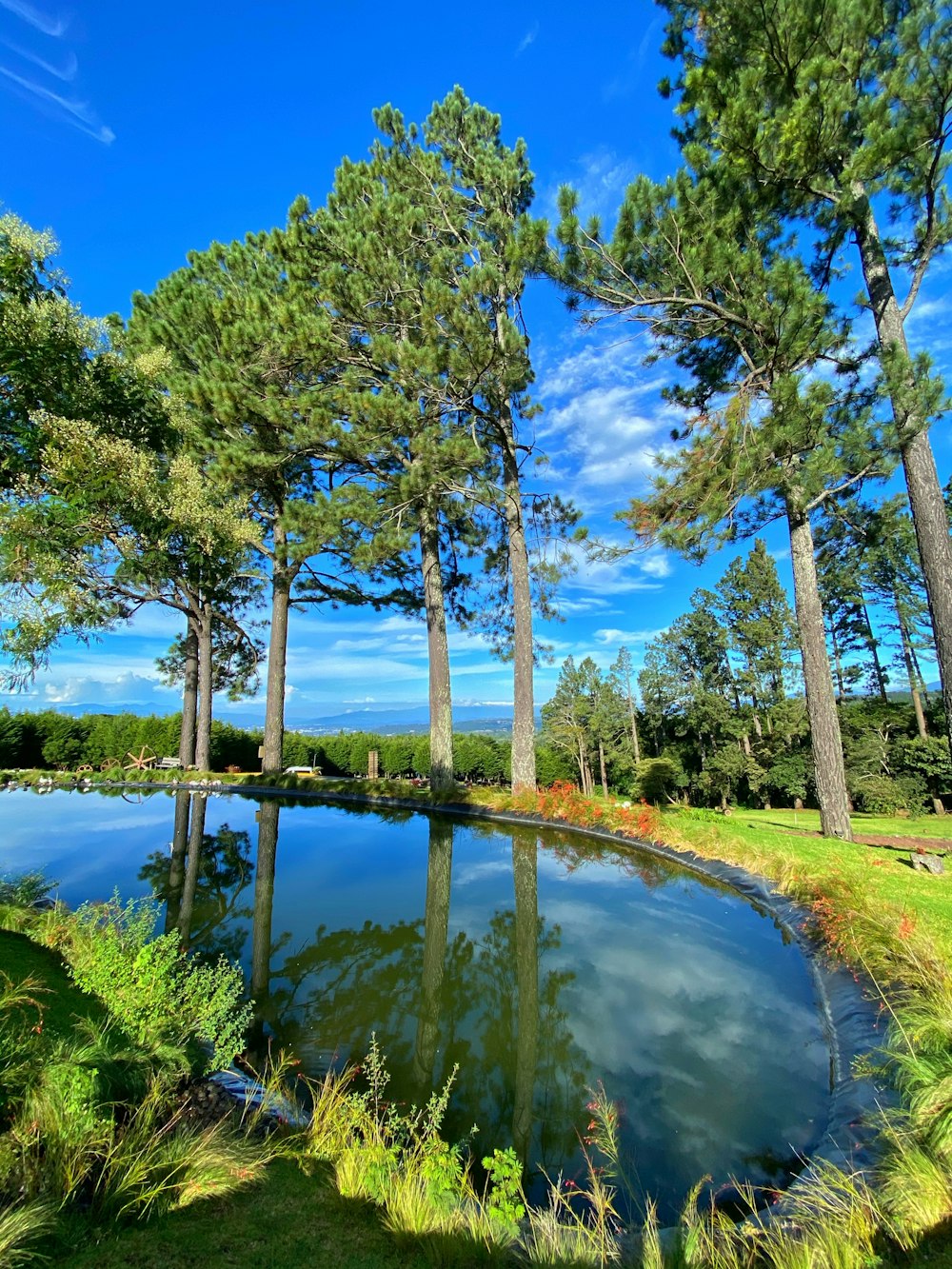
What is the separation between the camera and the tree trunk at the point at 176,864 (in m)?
6.26

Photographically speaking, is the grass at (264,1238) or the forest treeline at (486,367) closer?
the grass at (264,1238)

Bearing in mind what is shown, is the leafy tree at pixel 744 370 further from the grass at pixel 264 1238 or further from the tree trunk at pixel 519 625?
the grass at pixel 264 1238

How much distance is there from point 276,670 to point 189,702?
133 inches

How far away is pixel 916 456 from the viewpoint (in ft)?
23.0

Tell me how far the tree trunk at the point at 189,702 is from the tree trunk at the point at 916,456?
1876 cm

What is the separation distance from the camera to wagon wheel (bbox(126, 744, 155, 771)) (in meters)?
18.7

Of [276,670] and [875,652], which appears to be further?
[875,652]

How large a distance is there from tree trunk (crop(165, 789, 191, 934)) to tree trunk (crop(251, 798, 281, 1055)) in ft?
2.88

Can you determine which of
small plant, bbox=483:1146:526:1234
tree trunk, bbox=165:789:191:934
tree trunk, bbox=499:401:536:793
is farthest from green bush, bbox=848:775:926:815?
small plant, bbox=483:1146:526:1234

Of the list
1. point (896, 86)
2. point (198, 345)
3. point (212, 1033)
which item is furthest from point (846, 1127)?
point (198, 345)

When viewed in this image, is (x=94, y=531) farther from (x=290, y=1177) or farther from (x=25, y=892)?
(x=290, y=1177)

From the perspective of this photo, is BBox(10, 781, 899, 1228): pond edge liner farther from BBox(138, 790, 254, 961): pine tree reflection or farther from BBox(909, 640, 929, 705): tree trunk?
BBox(909, 640, 929, 705): tree trunk

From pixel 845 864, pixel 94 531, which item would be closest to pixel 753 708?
pixel 845 864

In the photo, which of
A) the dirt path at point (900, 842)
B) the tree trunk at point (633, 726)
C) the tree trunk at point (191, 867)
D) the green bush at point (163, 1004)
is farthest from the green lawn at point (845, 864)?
the tree trunk at point (633, 726)
